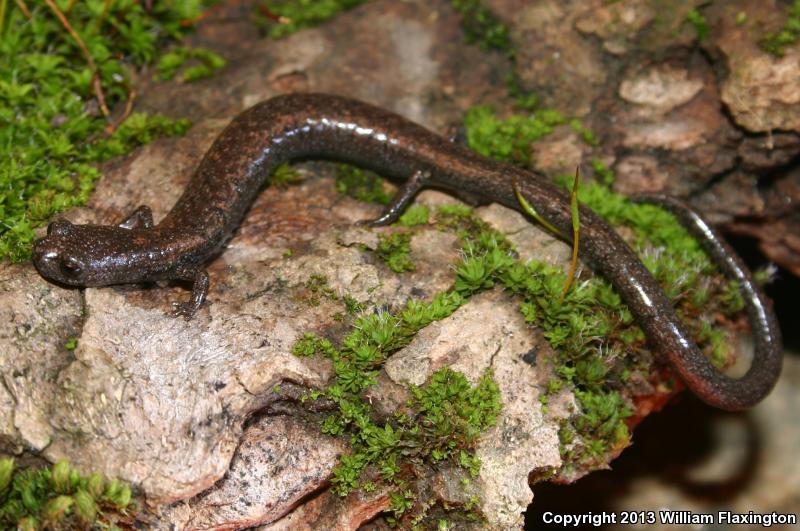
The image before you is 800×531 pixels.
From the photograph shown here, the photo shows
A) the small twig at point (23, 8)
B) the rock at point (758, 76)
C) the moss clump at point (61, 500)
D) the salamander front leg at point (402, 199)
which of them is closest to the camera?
the moss clump at point (61, 500)

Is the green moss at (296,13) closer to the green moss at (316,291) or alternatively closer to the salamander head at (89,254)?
the salamander head at (89,254)

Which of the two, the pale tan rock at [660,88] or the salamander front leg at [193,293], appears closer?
the salamander front leg at [193,293]

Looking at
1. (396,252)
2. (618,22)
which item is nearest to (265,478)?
(396,252)

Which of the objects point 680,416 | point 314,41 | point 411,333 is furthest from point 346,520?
point 314,41

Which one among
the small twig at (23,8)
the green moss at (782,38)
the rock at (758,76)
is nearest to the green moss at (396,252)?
the rock at (758,76)

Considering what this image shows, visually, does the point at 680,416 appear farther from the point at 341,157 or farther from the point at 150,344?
the point at 150,344

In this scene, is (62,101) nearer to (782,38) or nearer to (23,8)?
(23,8)

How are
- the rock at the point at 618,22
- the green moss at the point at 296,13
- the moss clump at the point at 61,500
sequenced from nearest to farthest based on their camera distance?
1. the moss clump at the point at 61,500
2. the rock at the point at 618,22
3. the green moss at the point at 296,13
